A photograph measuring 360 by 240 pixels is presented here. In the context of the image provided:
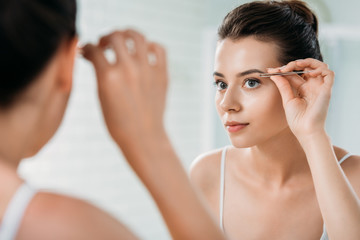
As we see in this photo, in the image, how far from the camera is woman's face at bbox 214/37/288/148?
1277 mm

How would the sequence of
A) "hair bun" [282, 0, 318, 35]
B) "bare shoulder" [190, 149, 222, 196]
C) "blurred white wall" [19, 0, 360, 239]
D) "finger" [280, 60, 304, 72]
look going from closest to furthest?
"finger" [280, 60, 304, 72] < "hair bun" [282, 0, 318, 35] < "bare shoulder" [190, 149, 222, 196] < "blurred white wall" [19, 0, 360, 239]

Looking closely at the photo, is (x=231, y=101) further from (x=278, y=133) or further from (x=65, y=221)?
(x=65, y=221)

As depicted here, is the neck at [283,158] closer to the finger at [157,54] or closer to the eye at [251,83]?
the eye at [251,83]

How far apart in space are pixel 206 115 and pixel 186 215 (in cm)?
358

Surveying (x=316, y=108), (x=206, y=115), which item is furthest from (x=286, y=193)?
(x=206, y=115)

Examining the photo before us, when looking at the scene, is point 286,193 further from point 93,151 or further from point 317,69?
point 93,151

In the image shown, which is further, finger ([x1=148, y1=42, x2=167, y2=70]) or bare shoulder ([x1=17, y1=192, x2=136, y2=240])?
finger ([x1=148, y1=42, x2=167, y2=70])

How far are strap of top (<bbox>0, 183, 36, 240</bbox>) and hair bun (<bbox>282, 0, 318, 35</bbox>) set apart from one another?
1.13 meters

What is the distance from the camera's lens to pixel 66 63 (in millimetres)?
544

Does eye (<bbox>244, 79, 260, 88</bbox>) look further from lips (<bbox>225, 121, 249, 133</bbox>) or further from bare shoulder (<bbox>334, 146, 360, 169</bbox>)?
bare shoulder (<bbox>334, 146, 360, 169</bbox>)

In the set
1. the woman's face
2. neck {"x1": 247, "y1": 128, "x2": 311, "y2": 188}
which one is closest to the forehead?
the woman's face

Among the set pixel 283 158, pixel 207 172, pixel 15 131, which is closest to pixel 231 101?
pixel 283 158

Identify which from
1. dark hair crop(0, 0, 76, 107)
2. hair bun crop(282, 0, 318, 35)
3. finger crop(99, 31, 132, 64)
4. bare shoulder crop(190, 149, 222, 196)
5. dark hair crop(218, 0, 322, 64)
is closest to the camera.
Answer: dark hair crop(0, 0, 76, 107)

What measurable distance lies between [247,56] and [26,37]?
89cm
